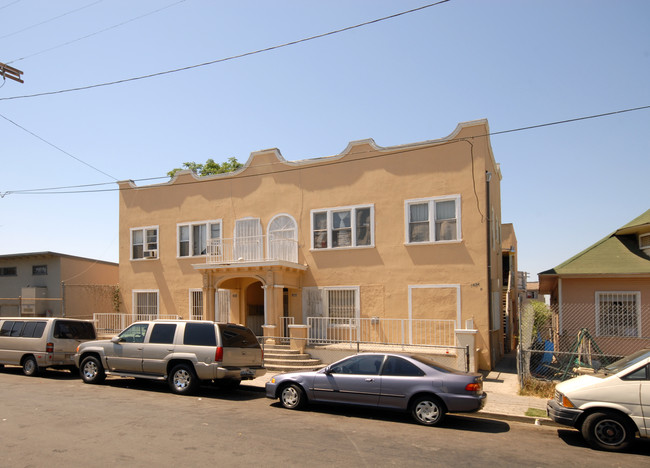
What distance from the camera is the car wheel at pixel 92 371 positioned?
43.3 feet

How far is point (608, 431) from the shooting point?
25.3 ft

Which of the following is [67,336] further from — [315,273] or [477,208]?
[477,208]

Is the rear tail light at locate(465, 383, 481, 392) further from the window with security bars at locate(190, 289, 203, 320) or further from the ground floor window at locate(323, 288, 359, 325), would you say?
the window with security bars at locate(190, 289, 203, 320)

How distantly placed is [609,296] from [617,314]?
54 cm

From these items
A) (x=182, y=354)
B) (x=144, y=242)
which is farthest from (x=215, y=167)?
(x=182, y=354)

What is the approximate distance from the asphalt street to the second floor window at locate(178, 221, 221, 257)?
1009cm

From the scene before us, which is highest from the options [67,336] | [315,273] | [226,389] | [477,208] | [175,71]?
[175,71]

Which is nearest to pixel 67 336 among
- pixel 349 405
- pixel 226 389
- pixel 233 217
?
pixel 226 389

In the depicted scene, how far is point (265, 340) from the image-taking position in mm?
17000

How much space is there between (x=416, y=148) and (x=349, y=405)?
9.93 metres

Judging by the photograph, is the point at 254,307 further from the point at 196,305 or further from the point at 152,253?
the point at 152,253

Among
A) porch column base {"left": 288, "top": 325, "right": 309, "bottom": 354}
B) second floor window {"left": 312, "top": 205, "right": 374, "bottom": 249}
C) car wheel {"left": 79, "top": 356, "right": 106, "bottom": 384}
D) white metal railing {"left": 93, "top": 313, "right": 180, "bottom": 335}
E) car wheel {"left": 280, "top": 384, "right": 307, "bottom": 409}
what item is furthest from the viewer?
white metal railing {"left": 93, "top": 313, "right": 180, "bottom": 335}

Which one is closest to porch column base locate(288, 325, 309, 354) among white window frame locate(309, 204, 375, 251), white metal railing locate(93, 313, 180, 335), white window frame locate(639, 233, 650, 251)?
white window frame locate(309, 204, 375, 251)

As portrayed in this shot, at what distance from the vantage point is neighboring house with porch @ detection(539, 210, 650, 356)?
14430 mm
